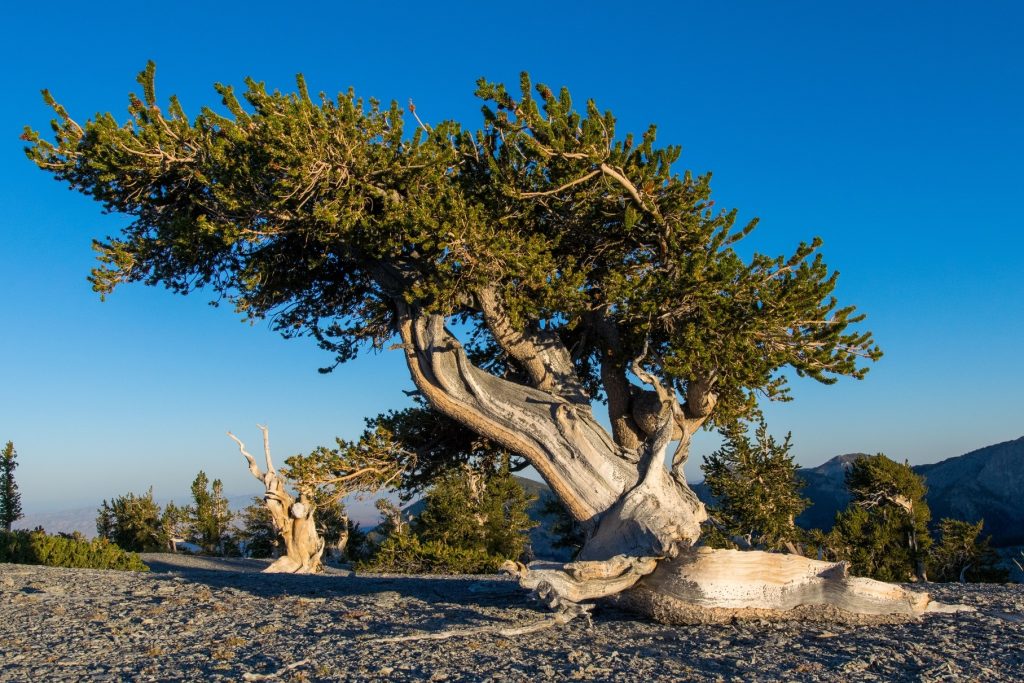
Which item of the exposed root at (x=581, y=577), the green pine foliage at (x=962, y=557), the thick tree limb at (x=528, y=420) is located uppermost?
the thick tree limb at (x=528, y=420)

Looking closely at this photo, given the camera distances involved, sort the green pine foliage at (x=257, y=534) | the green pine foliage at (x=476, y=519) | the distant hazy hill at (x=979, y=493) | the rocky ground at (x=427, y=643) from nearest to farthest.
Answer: the rocky ground at (x=427, y=643) → the green pine foliage at (x=476, y=519) → the green pine foliage at (x=257, y=534) → the distant hazy hill at (x=979, y=493)

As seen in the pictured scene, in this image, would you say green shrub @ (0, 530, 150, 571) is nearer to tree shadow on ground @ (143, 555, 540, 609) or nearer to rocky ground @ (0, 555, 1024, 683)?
tree shadow on ground @ (143, 555, 540, 609)

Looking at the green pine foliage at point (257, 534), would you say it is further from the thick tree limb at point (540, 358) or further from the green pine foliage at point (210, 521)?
the thick tree limb at point (540, 358)

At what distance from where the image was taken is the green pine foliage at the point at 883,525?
2464 cm

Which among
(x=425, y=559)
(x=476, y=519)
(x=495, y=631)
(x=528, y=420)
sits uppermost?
(x=528, y=420)

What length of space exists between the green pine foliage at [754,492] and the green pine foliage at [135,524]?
1178 inches

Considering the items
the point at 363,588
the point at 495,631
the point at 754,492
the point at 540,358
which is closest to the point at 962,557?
the point at 754,492

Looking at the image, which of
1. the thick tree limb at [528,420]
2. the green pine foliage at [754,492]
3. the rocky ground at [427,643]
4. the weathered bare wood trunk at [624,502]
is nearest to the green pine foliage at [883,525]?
the green pine foliage at [754,492]

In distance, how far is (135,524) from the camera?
124 ft

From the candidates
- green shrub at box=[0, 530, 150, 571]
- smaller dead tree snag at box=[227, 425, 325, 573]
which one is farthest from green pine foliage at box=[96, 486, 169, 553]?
smaller dead tree snag at box=[227, 425, 325, 573]

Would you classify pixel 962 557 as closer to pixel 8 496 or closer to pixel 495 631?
pixel 495 631

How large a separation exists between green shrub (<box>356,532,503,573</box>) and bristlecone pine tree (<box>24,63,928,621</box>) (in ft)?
34.3

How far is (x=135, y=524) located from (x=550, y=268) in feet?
116

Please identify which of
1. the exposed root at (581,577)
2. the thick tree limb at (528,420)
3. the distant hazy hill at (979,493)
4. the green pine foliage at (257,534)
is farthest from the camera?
the distant hazy hill at (979,493)
